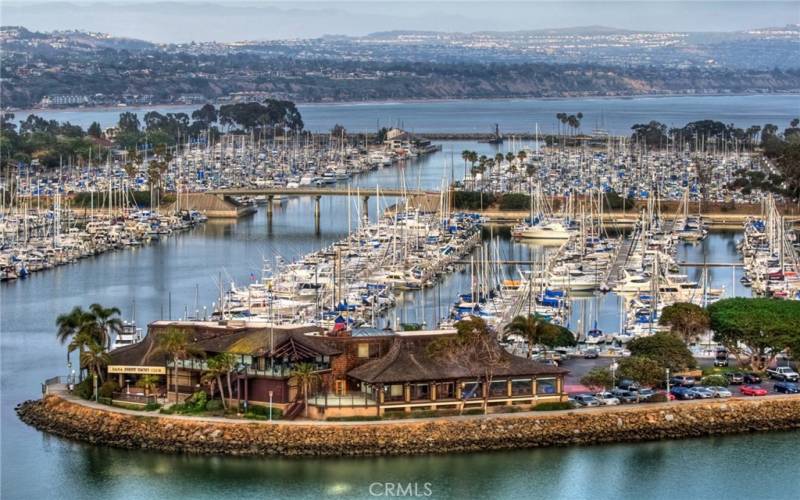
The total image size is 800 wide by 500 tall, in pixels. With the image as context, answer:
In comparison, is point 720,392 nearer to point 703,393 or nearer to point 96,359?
point 703,393

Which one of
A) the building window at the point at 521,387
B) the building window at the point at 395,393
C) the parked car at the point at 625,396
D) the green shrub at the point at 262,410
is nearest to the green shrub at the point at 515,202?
the parked car at the point at 625,396

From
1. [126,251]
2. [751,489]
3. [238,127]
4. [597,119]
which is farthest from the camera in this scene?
[597,119]

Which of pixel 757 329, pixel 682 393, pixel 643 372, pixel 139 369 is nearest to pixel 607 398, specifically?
pixel 643 372

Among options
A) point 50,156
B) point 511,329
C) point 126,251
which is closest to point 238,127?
point 50,156

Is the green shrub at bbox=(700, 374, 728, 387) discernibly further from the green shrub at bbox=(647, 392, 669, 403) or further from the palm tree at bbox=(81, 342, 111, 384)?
the palm tree at bbox=(81, 342, 111, 384)

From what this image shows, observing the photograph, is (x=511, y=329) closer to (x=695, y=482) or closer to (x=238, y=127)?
(x=695, y=482)

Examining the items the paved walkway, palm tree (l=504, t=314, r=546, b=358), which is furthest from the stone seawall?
palm tree (l=504, t=314, r=546, b=358)
